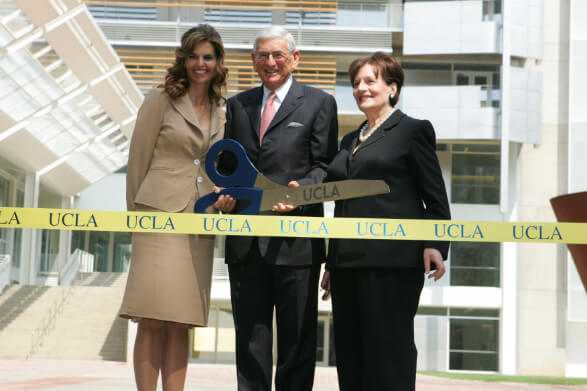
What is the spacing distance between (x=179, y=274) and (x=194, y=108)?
0.75 metres

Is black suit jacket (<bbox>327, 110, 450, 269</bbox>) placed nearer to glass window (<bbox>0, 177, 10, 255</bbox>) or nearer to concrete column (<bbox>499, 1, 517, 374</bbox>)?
concrete column (<bbox>499, 1, 517, 374</bbox>)

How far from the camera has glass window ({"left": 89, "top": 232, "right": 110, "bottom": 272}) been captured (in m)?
34.4

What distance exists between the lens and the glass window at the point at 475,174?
29.5 m

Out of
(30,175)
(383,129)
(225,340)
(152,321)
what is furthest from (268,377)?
(30,175)

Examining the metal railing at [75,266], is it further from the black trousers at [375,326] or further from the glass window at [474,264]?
the black trousers at [375,326]

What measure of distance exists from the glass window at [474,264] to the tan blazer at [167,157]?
2380 centimetres

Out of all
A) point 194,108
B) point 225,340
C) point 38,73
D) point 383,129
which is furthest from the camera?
point 225,340

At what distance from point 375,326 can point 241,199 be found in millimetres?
834

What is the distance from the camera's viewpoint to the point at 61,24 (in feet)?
71.8

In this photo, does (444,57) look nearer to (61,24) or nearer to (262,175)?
(61,24)

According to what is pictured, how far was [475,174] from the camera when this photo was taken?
2989cm

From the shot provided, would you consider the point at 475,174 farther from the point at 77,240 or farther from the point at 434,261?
the point at 434,261

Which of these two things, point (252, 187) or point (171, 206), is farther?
point (171, 206)

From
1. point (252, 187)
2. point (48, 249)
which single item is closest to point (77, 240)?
point (48, 249)
